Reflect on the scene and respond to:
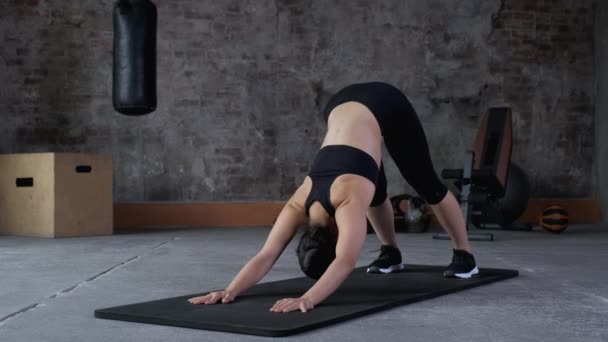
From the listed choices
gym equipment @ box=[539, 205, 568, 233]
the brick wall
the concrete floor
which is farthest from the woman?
the brick wall

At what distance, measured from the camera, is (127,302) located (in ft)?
10.8

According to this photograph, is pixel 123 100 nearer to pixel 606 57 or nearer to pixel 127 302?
pixel 127 302

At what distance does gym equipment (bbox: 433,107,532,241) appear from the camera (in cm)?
684

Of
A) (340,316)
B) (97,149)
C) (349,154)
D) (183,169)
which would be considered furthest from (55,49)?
(340,316)

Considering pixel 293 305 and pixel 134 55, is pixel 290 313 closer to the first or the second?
pixel 293 305

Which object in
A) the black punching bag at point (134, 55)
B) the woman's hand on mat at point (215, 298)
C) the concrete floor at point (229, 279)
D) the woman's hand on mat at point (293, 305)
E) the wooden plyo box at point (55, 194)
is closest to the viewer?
the concrete floor at point (229, 279)

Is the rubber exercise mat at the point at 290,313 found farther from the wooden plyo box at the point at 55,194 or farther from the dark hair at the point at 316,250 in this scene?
the wooden plyo box at the point at 55,194

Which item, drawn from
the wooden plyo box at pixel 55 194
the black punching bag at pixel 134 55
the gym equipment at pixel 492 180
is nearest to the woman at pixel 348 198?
the black punching bag at pixel 134 55

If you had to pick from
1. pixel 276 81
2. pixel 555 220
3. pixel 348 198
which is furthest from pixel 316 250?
pixel 276 81

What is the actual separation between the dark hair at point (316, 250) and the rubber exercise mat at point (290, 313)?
152 mm

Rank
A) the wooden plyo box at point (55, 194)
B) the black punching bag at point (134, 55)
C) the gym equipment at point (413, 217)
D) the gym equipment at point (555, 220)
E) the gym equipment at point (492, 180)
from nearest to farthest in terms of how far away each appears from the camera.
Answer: the black punching bag at point (134, 55), the gym equipment at point (492, 180), the wooden plyo box at point (55, 194), the gym equipment at point (555, 220), the gym equipment at point (413, 217)

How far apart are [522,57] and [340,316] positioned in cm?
697

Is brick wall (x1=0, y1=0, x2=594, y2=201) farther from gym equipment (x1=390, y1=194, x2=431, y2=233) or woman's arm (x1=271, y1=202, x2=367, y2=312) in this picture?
woman's arm (x1=271, y1=202, x2=367, y2=312)

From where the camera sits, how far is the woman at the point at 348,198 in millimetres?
2980
